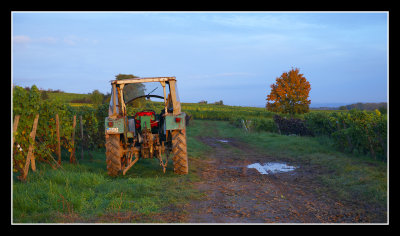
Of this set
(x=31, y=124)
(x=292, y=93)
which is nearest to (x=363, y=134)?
(x=31, y=124)

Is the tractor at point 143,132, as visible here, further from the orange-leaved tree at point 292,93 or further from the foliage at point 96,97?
the orange-leaved tree at point 292,93

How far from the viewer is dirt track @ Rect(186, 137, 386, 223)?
4.98m

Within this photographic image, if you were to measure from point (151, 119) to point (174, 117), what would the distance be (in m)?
0.98

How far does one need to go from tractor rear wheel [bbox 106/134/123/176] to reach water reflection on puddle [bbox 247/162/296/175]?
12.9 feet

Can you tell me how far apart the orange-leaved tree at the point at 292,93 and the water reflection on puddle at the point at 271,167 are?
19438mm

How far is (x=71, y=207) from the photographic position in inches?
206

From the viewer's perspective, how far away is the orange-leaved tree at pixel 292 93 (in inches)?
1125

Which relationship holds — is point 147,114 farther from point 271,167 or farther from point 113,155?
point 271,167

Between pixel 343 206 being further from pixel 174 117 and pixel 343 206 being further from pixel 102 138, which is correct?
pixel 102 138

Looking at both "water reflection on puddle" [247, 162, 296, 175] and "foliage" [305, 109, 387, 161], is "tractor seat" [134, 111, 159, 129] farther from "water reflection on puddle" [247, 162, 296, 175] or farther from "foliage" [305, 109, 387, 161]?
"foliage" [305, 109, 387, 161]

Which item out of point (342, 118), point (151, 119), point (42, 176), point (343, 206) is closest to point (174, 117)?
point (151, 119)

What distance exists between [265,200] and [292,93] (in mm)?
24056

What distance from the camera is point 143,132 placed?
826 cm

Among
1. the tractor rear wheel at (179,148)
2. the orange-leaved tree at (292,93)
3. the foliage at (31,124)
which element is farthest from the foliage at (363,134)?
the orange-leaved tree at (292,93)
